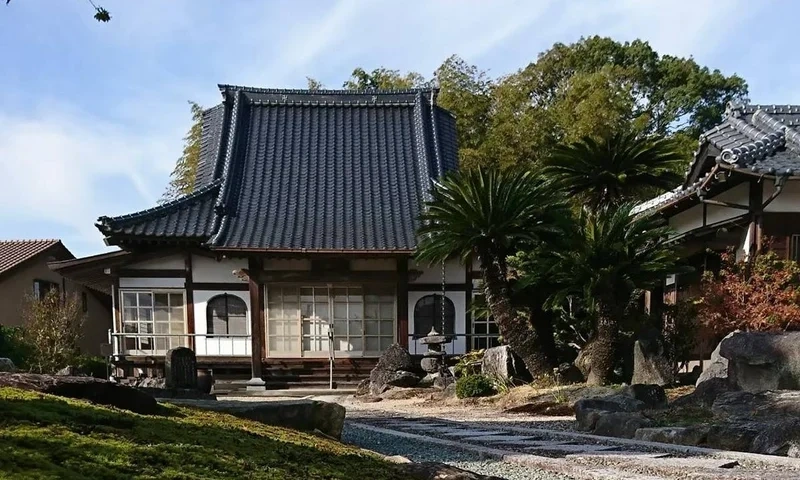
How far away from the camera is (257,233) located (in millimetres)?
15867

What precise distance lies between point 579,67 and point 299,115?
17.3m

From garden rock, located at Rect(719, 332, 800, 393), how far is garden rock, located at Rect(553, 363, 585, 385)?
3269 mm

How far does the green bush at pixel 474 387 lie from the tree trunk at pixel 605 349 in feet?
6.36

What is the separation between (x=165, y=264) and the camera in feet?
52.9

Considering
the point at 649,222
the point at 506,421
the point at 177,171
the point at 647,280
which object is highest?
the point at 177,171

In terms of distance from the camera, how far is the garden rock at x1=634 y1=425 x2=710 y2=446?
616 centimetres

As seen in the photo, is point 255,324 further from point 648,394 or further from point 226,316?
point 648,394

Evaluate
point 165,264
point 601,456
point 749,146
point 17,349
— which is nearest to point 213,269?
point 165,264

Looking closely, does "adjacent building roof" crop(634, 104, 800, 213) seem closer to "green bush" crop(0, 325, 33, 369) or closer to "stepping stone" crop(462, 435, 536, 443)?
"stepping stone" crop(462, 435, 536, 443)

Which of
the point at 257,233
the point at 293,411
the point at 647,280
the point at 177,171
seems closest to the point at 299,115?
the point at 257,233

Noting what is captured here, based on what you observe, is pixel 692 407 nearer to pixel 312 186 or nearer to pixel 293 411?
pixel 293 411

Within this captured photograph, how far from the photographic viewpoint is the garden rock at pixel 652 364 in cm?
1052

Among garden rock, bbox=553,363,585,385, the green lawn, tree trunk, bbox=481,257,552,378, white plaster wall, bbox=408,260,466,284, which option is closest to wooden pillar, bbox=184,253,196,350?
white plaster wall, bbox=408,260,466,284

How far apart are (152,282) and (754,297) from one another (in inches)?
512
